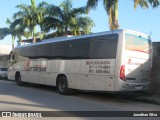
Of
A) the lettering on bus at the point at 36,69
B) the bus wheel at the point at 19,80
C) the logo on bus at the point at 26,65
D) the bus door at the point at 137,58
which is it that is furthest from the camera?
the bus wheel at the point at 19,80

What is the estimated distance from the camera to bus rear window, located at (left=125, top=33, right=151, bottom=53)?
14.7 metres

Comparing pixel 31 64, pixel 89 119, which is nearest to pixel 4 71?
pixel 31 64

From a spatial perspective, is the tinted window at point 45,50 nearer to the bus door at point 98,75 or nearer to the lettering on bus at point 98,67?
the bus door at point 98,75

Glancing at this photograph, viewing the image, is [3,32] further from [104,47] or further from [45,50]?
[104,47]

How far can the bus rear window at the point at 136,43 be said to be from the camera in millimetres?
14695

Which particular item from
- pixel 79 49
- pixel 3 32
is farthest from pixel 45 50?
pixel 3 32

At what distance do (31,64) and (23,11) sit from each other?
60.8ft

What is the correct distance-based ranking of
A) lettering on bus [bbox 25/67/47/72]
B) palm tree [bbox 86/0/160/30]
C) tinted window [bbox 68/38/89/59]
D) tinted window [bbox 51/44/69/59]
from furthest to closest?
palm tree [bbox 86/0/160/30] → lettering on bus [bbox 25/67/47/72] → tinted window [bbox 51/44/69/59] → tinted window [bbox 68/38/89/59]

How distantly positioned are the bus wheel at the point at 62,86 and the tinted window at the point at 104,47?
8.67ft

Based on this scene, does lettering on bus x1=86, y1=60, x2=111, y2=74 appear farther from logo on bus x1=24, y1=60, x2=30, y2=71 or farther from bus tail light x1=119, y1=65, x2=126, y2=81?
logo on bus x1=24, y1=60, x2=30, y2=71

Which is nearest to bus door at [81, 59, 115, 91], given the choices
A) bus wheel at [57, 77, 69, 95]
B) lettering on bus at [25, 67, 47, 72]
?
bus wheel at [57, 77, 69, 95]

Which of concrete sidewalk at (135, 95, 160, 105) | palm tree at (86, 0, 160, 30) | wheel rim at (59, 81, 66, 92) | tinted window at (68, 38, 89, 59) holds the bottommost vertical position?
concrete sidewalk at (135, 95, 160, 105)

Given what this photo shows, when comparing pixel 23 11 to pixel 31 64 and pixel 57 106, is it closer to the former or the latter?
pixel 31 64

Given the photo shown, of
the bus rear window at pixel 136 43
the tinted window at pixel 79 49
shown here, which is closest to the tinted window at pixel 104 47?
the tinted window at pixel 79 49
